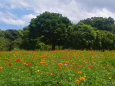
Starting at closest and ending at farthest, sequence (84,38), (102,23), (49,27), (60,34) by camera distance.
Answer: (84,38) → (49,27) → (60,34) → (102,23)

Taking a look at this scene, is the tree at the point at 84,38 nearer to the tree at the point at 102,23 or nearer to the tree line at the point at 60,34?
the tree line at the point at 60,34

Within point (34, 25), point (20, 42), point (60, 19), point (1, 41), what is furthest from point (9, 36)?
point (60, 19)

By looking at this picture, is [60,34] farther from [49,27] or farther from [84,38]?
[84,38]

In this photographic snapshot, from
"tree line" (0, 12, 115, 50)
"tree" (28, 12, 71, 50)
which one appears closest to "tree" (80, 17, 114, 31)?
"tree line" (0, 12, 115, 50)

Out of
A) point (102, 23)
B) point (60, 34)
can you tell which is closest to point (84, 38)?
point (60, 34)

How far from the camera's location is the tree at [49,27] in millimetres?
18375

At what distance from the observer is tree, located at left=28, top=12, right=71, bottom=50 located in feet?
60.3

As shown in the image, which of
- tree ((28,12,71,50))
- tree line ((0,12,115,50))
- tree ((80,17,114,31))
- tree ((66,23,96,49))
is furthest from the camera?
tree ((80,17,114,31))

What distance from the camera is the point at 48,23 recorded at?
18297 millimetres

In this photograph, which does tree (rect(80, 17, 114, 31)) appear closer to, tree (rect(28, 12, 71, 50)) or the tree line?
the tree line

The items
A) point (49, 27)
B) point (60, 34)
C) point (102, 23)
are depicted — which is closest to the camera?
point (49, 27)

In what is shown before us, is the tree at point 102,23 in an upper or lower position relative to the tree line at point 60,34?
upper

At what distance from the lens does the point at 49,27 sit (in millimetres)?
18328

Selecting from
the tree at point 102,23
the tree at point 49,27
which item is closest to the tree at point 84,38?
the tree at point 49,27
